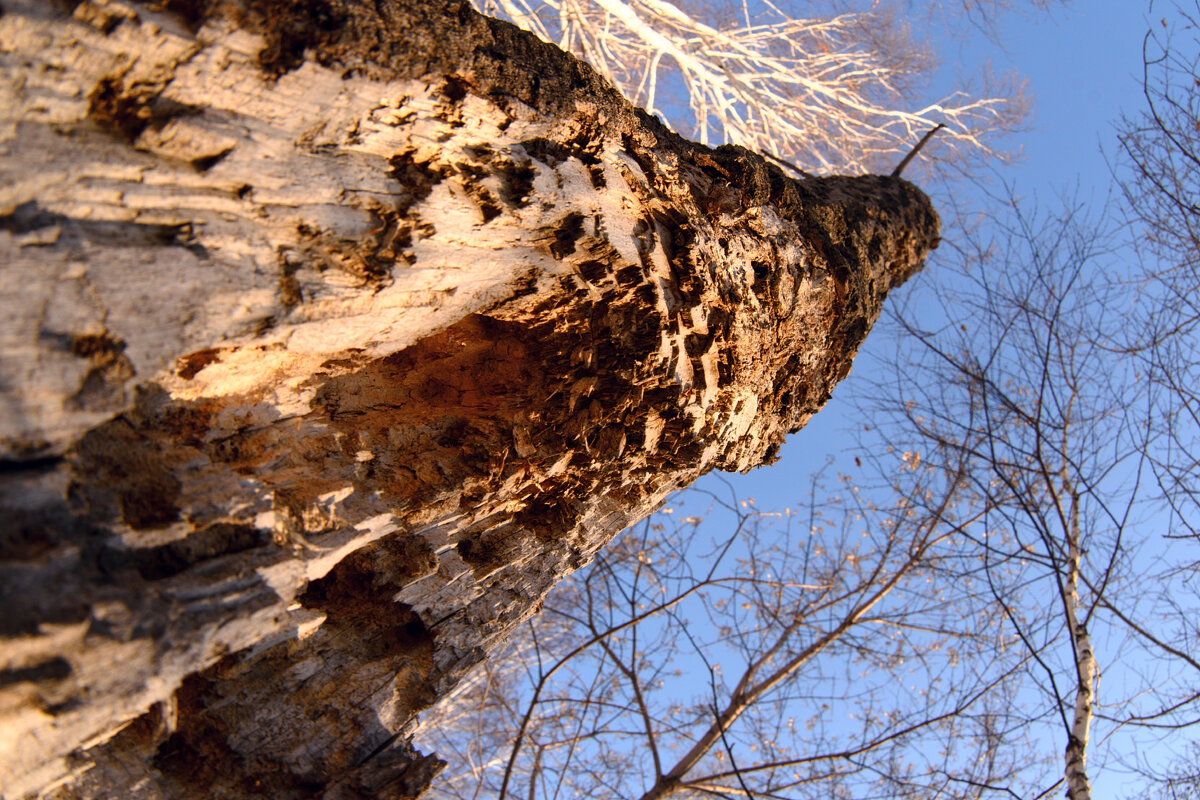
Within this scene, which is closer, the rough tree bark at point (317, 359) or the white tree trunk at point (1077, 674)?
the rough tree bark at point (317, 359)

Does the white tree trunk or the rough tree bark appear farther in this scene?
the white tree trunk

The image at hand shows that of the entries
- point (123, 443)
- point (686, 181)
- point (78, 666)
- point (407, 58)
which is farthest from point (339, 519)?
point (686, 181)

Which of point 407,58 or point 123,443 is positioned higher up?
point 407,58

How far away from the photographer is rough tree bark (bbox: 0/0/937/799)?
4.10 feet

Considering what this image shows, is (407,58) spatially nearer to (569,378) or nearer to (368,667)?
(569,378)

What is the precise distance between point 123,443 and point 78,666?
0.47 m

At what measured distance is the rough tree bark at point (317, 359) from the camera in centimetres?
125

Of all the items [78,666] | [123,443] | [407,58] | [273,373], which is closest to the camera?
[78,666]

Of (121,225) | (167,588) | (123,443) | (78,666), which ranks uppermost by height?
(121,225)

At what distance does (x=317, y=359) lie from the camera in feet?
6.35

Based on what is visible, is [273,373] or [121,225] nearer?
[121,225]

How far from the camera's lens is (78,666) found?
1228 mm

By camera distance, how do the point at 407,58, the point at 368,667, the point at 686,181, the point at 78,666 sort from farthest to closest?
the point at 686,181 → the point at 368,667 → the point at 407,58 → the point at 78,666

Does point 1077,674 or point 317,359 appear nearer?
point 317,359
